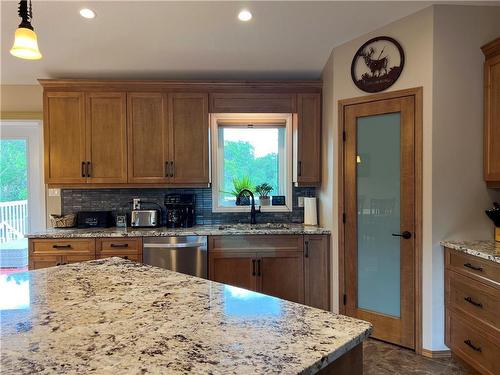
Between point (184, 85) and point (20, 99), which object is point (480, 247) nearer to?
point (184, 85)

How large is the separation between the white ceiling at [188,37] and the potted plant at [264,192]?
3.99ft

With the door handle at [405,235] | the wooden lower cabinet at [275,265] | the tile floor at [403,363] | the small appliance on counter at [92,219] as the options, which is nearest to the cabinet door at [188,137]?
the wooden lower cabinet at [275,265]

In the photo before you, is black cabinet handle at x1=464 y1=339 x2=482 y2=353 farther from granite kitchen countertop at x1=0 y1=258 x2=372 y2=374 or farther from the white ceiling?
the white ceiling

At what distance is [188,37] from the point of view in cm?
294

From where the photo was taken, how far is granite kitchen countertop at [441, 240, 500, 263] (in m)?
2.00

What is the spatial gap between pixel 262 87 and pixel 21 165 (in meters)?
2.94

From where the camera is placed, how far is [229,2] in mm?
2492

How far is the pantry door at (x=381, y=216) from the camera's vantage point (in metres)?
2.59

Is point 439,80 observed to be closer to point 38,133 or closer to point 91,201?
point 91,201

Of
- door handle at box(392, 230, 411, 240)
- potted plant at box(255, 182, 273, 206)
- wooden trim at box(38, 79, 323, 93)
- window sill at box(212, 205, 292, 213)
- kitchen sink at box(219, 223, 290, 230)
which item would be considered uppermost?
wooden trim at box(38, 79, 323, 93)

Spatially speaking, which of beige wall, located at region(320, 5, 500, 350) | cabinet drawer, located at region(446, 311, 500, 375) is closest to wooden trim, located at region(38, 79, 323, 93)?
beige wall, located at region(320, 5, 500, 350)

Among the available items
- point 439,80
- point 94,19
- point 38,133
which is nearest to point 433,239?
point 439,80

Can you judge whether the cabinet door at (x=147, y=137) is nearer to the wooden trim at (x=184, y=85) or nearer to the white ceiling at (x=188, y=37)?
the wooden trim at (x=184, y=85)

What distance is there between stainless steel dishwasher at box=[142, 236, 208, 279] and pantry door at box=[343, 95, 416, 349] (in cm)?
139
